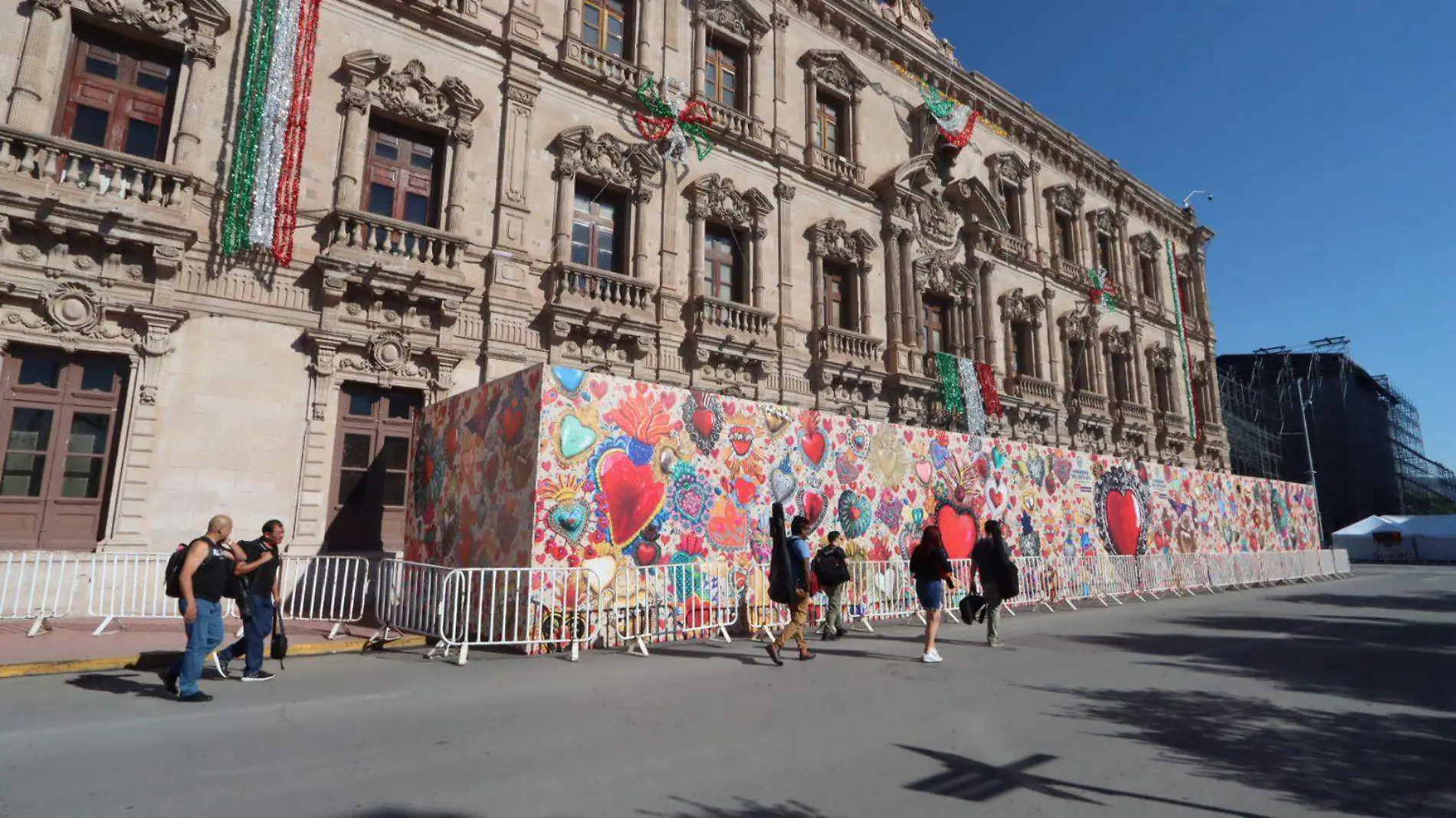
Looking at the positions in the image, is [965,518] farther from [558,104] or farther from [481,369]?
[558,104]

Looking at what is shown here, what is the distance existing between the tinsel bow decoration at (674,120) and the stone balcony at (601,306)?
362 cm

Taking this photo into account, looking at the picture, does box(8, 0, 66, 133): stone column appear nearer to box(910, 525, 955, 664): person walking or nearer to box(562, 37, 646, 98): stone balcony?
box(562, 37, 646, 98): stone balcony

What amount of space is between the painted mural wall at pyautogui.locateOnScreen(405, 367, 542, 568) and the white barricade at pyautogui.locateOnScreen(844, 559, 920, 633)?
17.9 ft

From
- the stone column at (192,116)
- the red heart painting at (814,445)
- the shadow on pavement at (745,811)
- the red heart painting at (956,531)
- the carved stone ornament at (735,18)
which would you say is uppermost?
the carved stone ornament at (735,18)

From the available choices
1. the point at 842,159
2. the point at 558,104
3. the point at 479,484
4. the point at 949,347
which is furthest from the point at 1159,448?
the point at 479,484

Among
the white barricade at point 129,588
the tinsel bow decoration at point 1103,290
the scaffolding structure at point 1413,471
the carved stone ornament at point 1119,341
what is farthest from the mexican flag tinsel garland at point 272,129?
the scaffolding structure at point 1413,471

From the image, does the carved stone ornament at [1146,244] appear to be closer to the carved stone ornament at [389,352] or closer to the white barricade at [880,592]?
the white barricade at [880,592]

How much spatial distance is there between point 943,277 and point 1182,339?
15934 mm

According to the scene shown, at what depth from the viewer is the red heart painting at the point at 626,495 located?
9.32 meters

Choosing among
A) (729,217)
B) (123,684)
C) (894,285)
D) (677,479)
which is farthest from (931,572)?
(894,285)

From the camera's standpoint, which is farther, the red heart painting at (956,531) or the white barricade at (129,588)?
the red heart painting at (956,531)

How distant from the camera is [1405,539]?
4041 cm

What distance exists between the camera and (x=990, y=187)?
24.3m

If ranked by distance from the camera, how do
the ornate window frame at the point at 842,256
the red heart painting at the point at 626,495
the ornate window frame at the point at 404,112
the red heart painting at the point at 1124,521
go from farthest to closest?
the ornate window frame at the point at 842,256 → the red heart painting at the point at 1124,521 → the ornate window frame at the point at 404,112 → the red heart painting at the point at 626,495
